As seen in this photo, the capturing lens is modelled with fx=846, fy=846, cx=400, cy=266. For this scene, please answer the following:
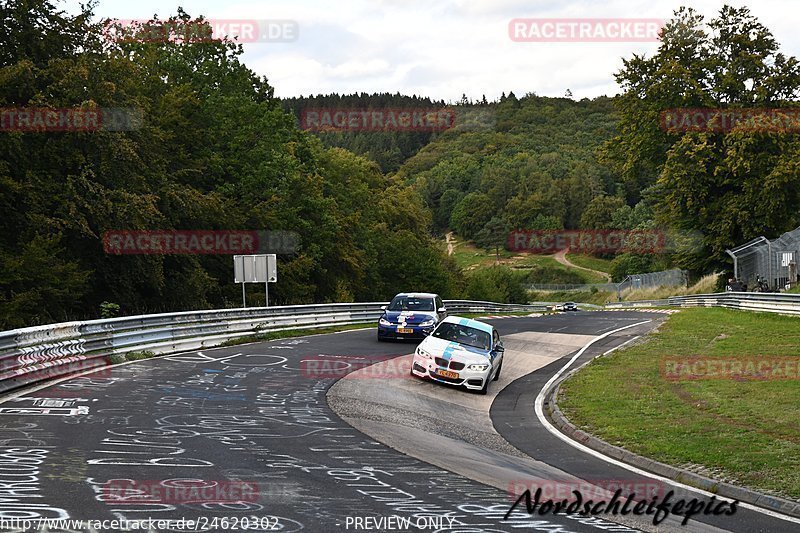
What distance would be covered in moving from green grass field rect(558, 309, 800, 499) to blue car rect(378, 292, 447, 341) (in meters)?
5.54

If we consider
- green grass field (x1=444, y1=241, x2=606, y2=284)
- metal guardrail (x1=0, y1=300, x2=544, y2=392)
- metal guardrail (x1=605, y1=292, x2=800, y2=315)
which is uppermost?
metal guardrail (x1=0, y1=300, x2=544, y2=392)

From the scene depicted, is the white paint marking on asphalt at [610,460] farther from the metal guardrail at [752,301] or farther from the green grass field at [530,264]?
the green grass field at [530,264]

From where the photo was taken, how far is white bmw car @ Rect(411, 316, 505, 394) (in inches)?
710

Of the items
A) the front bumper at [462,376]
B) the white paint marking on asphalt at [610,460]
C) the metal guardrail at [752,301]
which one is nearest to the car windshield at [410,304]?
the white paint marking on asphalt at [610,460]

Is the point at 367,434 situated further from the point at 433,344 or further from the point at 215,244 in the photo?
the point at 215,244

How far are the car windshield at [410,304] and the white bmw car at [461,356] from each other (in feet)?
22.4

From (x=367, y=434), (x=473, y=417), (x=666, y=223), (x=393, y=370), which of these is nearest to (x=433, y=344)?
(x=393, y=370)

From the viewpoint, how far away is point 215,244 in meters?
49.8

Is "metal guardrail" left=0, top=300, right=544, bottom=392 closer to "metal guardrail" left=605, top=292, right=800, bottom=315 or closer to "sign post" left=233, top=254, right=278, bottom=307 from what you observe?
"sign post" left=233, top=254, right=278, bottom=307

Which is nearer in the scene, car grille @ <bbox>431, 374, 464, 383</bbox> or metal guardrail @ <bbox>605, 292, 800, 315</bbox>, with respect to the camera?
car grille @ <bbox>431, 374, 464, 383</bbox>

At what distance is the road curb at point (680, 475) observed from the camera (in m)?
8.62

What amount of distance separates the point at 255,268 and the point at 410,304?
605 cm

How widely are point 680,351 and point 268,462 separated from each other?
1714cm

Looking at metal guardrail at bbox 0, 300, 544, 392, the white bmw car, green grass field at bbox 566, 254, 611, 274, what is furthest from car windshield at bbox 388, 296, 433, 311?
green grass field at bbox 566, 254, 611, 274
